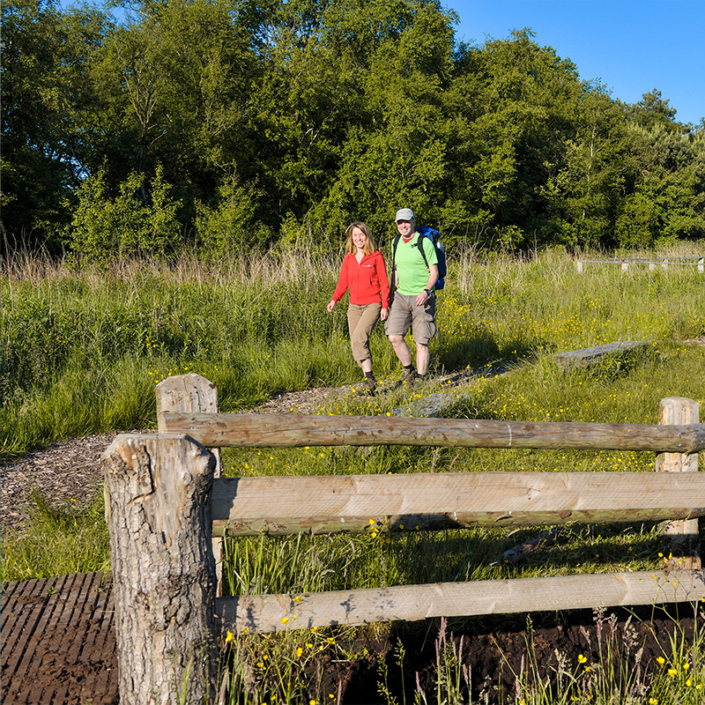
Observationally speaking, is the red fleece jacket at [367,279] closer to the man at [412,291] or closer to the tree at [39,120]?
the man at [412,291]

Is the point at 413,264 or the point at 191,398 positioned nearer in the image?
the point at 191,398

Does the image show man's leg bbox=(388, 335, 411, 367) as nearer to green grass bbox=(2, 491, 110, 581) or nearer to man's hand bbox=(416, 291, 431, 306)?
man's hand bbox=(416, 291, 431, 306)

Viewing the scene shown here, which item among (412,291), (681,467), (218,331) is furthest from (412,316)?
(681,467)

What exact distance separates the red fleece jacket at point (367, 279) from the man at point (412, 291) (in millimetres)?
193

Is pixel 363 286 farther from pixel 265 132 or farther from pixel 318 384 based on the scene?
pixel 265 132

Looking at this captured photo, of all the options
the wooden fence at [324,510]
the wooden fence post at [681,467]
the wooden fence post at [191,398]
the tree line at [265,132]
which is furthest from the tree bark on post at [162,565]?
the tree line at [265,132]

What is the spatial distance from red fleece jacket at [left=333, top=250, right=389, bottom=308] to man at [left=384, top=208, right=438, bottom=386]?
7.6 inches

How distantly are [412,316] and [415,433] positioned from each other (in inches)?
185

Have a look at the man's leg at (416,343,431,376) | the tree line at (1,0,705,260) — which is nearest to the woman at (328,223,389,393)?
the man's leg at (416,343,431,376)

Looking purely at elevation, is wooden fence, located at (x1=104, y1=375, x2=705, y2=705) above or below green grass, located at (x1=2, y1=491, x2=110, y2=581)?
above

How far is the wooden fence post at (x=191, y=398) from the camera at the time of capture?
290cm

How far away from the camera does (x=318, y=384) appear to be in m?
8.27

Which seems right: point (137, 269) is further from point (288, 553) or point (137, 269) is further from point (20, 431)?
point (288, 553)

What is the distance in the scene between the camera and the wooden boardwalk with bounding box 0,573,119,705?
2389mm
